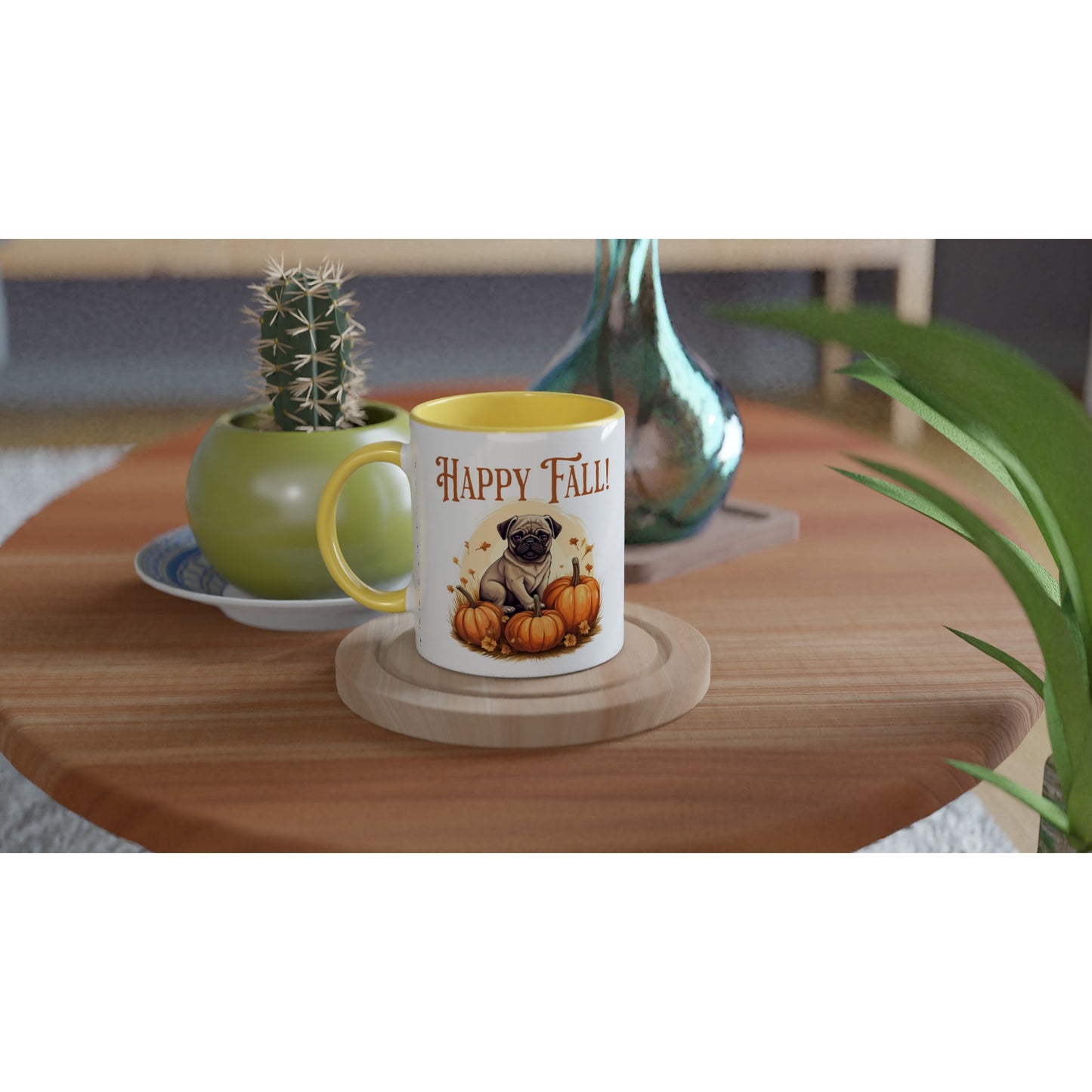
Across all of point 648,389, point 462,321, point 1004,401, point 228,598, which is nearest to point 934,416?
point 1004,401

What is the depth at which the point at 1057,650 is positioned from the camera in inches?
18.8

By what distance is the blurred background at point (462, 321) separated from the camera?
2.97 metres

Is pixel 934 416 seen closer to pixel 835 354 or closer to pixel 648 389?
pixel 648 389

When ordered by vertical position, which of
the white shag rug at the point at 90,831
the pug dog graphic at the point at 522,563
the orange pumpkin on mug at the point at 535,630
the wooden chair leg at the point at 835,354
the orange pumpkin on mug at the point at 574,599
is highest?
the pug dog graphic at the point at 522,563

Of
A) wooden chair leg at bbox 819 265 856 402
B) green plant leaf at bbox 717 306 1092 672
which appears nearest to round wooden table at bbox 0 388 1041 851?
green plant leaf at bbox 717 306 1092 672

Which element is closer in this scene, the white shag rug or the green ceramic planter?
the green ceramic planter

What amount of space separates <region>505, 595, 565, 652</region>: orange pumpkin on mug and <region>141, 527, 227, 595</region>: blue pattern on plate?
0.80ft

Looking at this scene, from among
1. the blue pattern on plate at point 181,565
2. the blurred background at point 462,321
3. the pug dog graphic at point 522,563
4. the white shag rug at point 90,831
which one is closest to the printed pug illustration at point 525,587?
the pug dog graphic at point 522,563

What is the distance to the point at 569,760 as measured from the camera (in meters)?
0.55

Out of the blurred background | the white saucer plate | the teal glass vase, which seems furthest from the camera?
the blurred background

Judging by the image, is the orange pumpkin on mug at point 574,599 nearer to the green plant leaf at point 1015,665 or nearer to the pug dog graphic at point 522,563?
the pug dog graphic at point 522,563

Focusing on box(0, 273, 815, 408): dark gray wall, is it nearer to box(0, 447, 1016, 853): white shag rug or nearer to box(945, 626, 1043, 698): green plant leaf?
box(0, 447, 1016, 853): white shag rug

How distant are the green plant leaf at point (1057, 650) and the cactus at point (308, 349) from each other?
34cm

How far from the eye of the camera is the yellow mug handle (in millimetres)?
613
